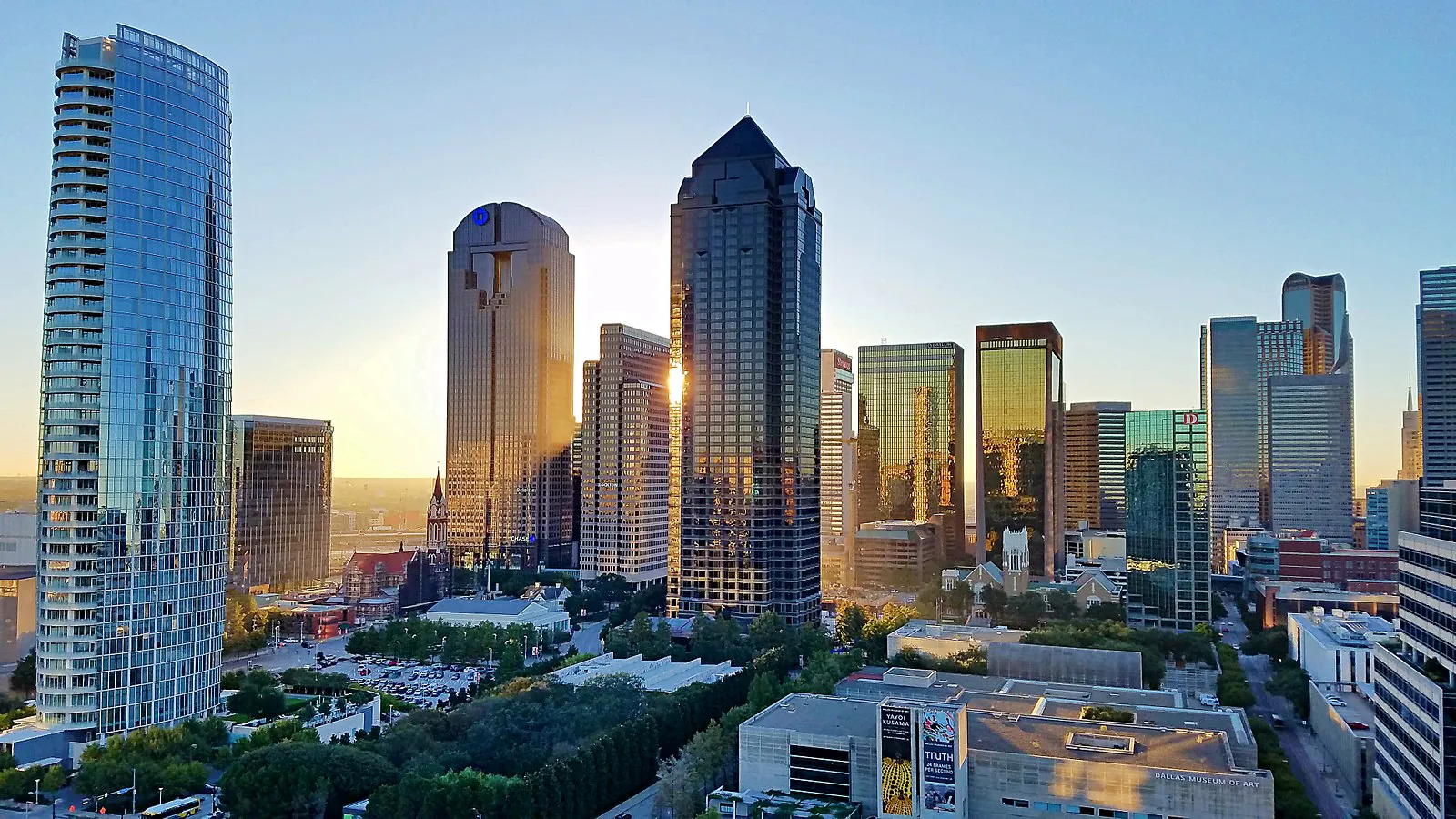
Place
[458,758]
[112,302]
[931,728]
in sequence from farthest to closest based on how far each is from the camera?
[112,302], [458,758], [931,728]

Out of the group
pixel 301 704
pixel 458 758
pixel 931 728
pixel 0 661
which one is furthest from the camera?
pixel 0 661

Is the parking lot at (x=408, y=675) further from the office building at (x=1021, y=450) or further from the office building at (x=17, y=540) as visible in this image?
the office building at (x=1021, y=450)

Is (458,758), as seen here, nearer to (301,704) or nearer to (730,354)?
(301,704)

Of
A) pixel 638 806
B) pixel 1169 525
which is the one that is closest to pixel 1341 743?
pixel 638 806

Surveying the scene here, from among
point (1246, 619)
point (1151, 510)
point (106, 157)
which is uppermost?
point (106, 157)

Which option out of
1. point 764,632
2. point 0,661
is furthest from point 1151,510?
point 0,661

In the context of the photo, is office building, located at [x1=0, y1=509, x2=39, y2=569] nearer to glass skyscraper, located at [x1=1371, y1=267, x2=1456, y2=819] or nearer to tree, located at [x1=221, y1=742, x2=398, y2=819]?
tree, located at [x1=221, y1=742, x2=398, y2=819]

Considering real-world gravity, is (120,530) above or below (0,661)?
above

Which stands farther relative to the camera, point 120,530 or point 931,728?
point 120,530
